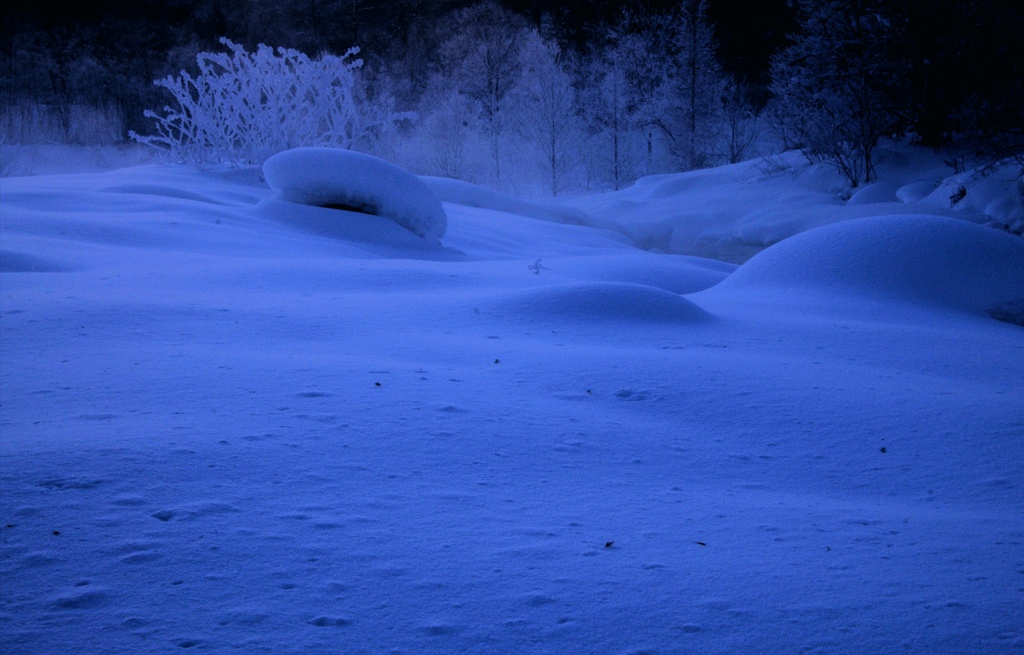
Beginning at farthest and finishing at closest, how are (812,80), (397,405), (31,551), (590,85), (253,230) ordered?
1. (590,85)
2. (812,80)
3. (253,230)
4. (397,405)
5. (31,551)

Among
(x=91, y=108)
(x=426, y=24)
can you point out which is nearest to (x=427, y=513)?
(x=91, y=108)

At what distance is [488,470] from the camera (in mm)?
1902

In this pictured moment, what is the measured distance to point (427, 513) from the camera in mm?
1633

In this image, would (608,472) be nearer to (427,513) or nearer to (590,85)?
(427,513)

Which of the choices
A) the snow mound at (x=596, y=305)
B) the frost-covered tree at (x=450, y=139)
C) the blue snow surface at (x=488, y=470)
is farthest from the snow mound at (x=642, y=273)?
the frost-covered tree at (x=450, y=139)

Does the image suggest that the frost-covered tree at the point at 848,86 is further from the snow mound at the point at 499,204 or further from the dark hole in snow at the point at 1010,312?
the dark hole in snow at the point at 1010,312

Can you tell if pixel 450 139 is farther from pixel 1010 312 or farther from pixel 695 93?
pixel 1010 312

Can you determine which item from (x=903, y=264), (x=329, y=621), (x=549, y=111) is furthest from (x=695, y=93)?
(x=329, y=621)

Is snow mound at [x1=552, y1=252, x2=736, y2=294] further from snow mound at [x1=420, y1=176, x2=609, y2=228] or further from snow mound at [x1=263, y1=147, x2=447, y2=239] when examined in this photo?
snow mound at [x1=420, y1=176, x2=609, y2=228]

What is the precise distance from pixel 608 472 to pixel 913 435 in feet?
3.69

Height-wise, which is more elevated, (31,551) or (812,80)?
(812,80)

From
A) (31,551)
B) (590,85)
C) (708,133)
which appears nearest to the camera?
(31,551)

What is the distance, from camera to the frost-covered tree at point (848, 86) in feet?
54.3

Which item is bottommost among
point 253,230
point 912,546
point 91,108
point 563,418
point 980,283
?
point 912,546
